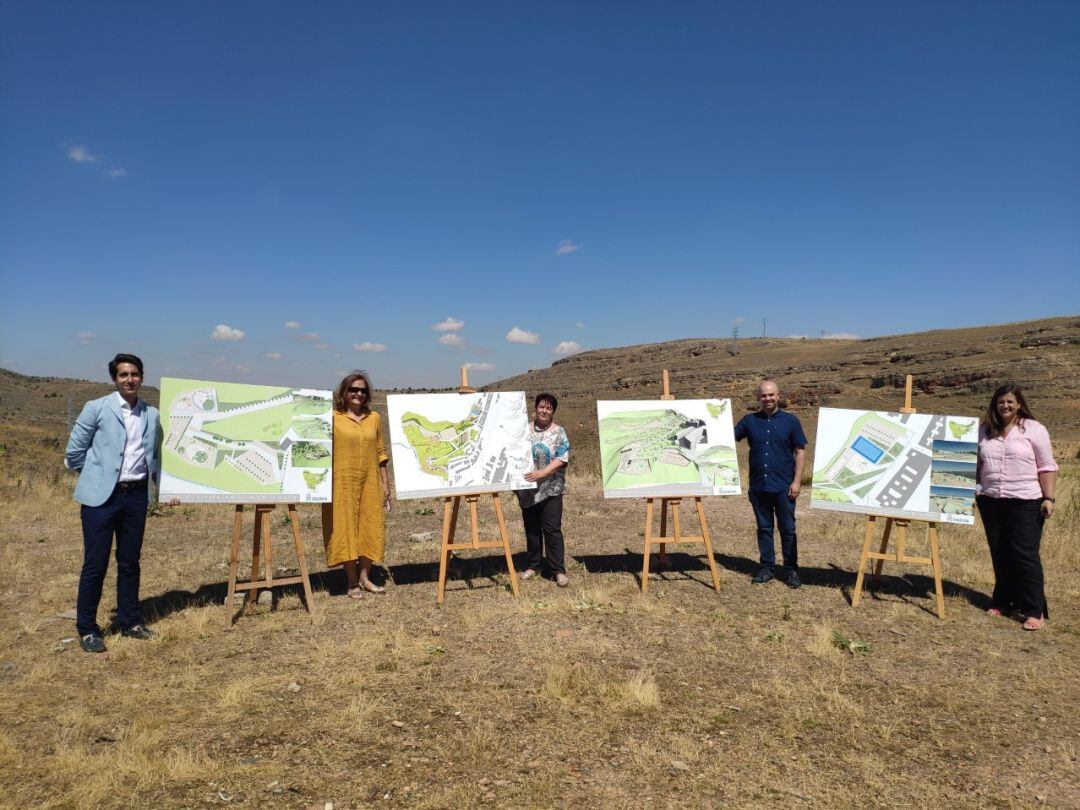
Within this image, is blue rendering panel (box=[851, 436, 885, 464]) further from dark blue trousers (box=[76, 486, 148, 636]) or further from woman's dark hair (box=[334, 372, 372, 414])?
dark blue trousers (box=[76, 486, 148, 636])

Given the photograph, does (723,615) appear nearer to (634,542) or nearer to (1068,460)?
(634,542)

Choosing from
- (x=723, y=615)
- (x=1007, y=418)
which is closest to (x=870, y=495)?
(x=1007, y=418)

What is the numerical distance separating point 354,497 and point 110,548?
6.61ft

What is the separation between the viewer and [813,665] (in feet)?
15.6

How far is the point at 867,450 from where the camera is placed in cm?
629

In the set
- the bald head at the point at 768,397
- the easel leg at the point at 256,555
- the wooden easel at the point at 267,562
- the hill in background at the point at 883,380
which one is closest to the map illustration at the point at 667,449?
the bald head at the point at 768,397

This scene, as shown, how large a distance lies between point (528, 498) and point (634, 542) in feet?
9.24

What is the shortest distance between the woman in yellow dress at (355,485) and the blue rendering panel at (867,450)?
488 cm

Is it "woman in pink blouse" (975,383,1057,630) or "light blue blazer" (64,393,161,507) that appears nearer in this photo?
"light blue blazer" (64,393,161,507)

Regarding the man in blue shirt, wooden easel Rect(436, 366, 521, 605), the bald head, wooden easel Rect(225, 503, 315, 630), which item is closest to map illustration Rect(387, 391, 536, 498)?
wooden easel Rect(436, 366, 521, 605)

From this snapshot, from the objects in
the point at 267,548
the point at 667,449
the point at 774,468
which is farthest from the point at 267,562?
the point at 774,468

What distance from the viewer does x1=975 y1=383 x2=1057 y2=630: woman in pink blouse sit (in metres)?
5.43

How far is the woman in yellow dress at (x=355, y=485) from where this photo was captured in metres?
6.04

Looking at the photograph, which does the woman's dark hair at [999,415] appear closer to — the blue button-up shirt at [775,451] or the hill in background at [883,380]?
the blue button-up shirt at [775,451]
